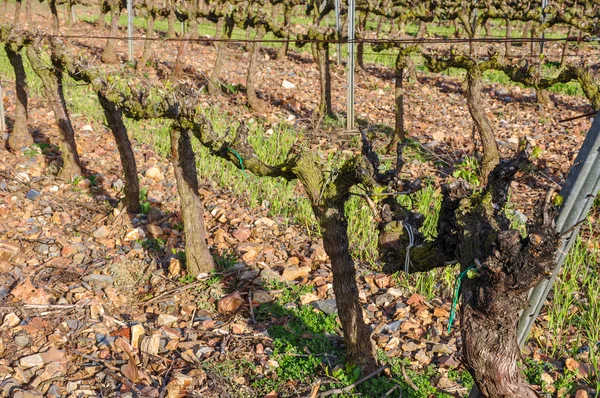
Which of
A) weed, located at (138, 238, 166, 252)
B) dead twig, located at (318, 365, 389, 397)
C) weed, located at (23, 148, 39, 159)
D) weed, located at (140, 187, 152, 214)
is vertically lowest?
dead twig, located at (318, 365, 389, 397)

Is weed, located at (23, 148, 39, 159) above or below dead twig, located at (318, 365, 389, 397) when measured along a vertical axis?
above

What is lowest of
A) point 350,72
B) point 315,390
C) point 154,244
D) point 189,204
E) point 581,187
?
point 315,390

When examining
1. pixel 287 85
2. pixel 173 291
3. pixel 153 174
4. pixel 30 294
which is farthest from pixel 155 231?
pixel 287 85

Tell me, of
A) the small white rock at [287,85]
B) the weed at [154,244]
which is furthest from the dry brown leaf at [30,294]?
the small white rock at [287,85]

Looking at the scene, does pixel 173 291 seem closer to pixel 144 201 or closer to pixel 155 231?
pixel 155 231

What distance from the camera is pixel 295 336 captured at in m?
4.29

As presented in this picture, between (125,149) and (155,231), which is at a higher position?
(125,149)

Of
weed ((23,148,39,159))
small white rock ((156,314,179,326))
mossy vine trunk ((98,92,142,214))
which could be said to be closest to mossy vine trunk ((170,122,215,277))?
small white rock ((156,314,179,326))

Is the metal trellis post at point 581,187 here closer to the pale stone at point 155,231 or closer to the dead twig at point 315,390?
the dead twig at point 315,390

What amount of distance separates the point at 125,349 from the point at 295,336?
3.92 ft

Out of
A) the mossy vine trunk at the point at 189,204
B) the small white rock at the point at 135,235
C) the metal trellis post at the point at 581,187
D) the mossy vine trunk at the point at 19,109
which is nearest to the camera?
the metal trellis post at the point at 581,187

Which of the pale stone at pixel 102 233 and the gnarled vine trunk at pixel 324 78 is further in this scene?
the gnarled vine trunk at pixel 324 78

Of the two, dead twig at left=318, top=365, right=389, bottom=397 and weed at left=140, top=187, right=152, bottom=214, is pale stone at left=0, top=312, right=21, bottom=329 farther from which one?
dead twig at left=318, top=365, right=389, bottom=397

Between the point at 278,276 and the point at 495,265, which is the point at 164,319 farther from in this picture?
the point at 495,265
